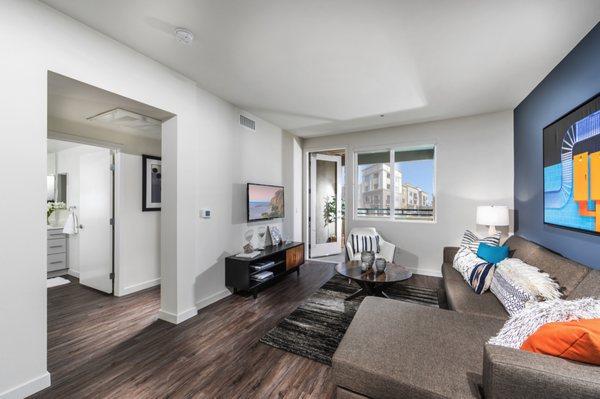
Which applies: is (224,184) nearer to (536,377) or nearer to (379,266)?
(379,266)

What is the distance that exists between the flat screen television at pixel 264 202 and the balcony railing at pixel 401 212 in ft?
5.44

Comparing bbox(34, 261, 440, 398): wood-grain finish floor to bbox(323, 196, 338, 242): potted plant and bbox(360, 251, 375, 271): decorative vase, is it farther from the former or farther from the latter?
bbox(323, 196, 338, 242): potted plant

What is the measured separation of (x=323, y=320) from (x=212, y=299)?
144 centimetres

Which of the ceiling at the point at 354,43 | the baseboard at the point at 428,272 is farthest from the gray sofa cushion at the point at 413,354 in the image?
the baseboard at the point at 428,272

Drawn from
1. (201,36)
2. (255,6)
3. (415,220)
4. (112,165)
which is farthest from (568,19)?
(112,165)

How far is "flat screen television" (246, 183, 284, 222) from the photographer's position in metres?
3.84

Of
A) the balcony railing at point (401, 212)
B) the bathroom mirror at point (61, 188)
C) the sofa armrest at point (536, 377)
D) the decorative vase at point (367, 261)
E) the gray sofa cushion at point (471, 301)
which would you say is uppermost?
the bathroom mirror at point (61, 188)

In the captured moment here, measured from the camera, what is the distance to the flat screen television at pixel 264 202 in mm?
3836

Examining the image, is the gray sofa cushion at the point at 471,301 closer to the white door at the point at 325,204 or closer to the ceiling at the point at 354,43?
the ceiling at the point at 354,43

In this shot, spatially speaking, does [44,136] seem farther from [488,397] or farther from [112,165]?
[488,397]

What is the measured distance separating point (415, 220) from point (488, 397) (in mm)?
3827

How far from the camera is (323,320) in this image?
2.73 m

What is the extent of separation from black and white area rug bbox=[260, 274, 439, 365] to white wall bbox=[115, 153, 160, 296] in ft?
8.00

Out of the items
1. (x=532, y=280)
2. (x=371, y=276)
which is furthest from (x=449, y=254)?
(x=532, y=280)
